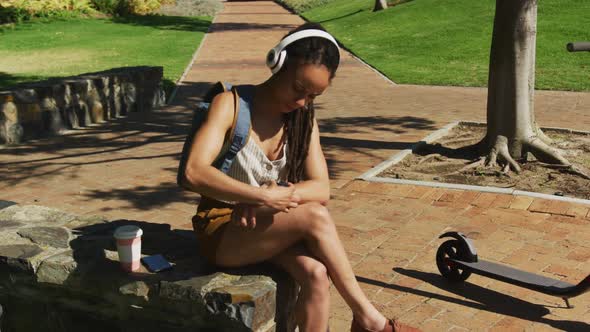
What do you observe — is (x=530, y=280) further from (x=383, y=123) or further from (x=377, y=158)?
(x=383, y=123)

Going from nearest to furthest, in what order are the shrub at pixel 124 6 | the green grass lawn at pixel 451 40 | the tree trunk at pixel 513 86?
the tree trunk at pixel 513 86 < the green grass lawn at pixel 451 40 < the shrub at pixel 124 6

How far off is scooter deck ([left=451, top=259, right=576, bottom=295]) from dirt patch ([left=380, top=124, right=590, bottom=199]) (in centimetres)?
239

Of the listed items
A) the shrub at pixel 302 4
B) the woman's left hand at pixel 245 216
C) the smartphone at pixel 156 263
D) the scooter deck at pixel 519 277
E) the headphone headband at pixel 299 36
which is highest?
the headphone headband at pixel 299 36

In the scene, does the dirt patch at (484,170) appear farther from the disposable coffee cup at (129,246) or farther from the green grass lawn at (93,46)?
the green grass lawn at (93,46)

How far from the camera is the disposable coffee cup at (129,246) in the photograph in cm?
324

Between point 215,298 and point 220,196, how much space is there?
17.3 inches

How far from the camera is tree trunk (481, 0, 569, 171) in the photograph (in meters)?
7.65

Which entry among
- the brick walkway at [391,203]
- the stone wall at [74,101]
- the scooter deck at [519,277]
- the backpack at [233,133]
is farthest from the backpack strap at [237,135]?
the stone wall at [74,101]

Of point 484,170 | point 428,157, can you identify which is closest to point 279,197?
point 484,170

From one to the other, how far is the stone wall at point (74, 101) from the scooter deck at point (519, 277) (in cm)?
640

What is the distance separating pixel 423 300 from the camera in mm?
4434

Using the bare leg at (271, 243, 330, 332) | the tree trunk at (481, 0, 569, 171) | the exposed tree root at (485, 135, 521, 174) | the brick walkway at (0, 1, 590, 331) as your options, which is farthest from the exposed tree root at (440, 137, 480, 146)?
the bare leg at (271, 243, 330, 332)

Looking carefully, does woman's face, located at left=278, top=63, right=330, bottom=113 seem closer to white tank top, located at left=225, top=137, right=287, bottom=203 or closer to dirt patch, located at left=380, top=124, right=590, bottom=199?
white tank top, located at left=225, top=137, right=287, bottom=203

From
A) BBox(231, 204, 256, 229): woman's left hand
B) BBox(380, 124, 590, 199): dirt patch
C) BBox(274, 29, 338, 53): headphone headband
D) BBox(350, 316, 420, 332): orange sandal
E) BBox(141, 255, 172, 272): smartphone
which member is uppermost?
BBox(274, 29, 338, 53): headphone headband
